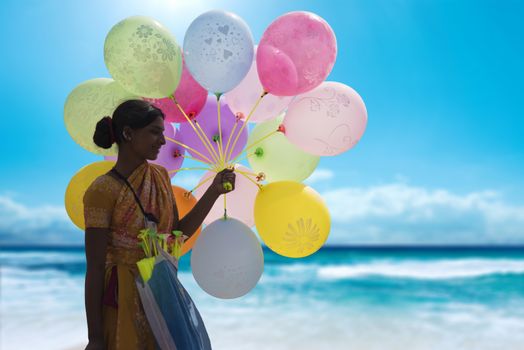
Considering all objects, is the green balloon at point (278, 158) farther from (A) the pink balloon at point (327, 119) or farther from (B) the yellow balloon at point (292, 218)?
(B) the yellow balloon at point (292, 218)

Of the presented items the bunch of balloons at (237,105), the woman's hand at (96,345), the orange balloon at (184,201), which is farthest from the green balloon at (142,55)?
the woman's hand at (96,345)

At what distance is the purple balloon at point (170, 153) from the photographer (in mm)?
2723

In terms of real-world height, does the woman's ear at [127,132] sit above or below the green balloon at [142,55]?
below

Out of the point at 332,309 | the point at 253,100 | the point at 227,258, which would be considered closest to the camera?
the point at 227,258

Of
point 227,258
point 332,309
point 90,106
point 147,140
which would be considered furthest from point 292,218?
point 332,309

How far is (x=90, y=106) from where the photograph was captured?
2.50 metres

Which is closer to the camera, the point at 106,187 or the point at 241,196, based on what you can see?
the point at 106,187

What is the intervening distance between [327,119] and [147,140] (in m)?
1.09

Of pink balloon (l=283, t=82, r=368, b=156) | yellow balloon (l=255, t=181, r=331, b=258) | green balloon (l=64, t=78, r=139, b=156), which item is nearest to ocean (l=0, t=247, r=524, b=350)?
green balloon (l=64, t=78, r=139, b=156)

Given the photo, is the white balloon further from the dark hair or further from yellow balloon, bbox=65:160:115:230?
the dark hair

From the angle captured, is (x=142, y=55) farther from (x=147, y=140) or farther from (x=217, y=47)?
(x=147, y=140)

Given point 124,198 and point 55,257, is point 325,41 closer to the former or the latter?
point 124,198

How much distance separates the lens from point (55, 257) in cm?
2008

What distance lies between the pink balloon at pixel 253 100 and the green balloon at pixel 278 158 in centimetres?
16
